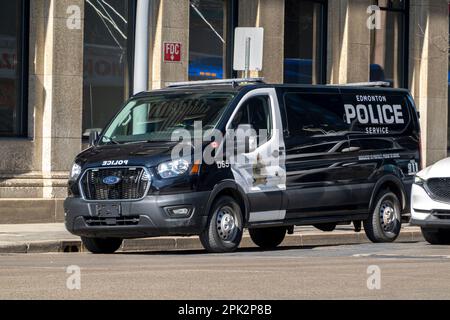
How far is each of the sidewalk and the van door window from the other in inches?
101

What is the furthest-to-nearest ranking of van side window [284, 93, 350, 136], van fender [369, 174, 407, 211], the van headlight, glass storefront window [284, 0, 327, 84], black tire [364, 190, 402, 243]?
glass storefront window [284, 0, 327, 84]
black tire [364, 190, 402, 243]
van fender [369, 174, 407, 211]
van side window [284, 93, 350, 136]
the van headlight

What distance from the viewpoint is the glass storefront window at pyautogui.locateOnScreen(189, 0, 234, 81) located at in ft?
91.4

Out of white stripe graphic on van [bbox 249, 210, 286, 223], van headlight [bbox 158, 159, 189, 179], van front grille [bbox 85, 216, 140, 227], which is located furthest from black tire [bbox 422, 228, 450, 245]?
van front grille [bbox 85, 216, 140, 227]

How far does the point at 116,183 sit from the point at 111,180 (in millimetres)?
89

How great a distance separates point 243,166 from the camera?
704 inches

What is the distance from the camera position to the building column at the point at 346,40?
1214 inches

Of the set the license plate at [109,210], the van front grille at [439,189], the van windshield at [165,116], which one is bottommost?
the license plate at [109,210]

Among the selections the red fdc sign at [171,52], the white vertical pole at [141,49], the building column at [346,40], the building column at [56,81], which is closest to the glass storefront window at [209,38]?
the building column at [346,40]

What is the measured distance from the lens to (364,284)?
12.3 m

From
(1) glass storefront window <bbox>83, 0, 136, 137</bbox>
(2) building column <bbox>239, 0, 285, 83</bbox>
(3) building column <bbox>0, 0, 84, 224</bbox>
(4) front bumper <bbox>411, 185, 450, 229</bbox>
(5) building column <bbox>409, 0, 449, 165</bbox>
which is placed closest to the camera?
(4) front bumper <bbox>411, 185, 450, 229</bbox>

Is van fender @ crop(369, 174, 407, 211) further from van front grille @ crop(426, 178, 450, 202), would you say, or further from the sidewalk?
the sidewalk

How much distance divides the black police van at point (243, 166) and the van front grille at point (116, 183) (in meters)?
0.01

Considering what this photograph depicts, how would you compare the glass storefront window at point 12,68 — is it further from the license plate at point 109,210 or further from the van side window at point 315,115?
the license plate at point 109,210

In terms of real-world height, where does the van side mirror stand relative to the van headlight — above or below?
above
